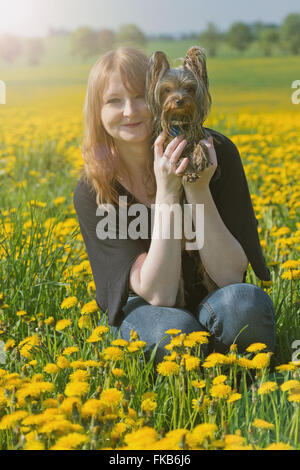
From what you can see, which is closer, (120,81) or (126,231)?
(120,81)

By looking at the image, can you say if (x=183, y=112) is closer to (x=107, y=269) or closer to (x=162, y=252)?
(x=162, y=252)

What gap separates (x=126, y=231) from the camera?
2.58 metres

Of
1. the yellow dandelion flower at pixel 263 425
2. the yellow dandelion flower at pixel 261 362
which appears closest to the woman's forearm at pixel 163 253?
the yellow dandelion flower at pixel 261 362

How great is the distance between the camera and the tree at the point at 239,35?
3956cm

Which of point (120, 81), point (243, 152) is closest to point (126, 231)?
point (120, 81)

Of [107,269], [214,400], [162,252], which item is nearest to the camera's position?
[214,400]

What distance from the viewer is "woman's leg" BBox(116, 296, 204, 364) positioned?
7.66 ft

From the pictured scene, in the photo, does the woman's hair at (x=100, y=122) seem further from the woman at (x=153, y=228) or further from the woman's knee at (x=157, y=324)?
the woman's knee at (x=157, y=324)

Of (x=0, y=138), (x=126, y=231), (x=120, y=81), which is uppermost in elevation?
(x=0, y=138)

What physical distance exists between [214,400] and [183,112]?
96 centimetres

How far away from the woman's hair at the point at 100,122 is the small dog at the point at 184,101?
322mm
